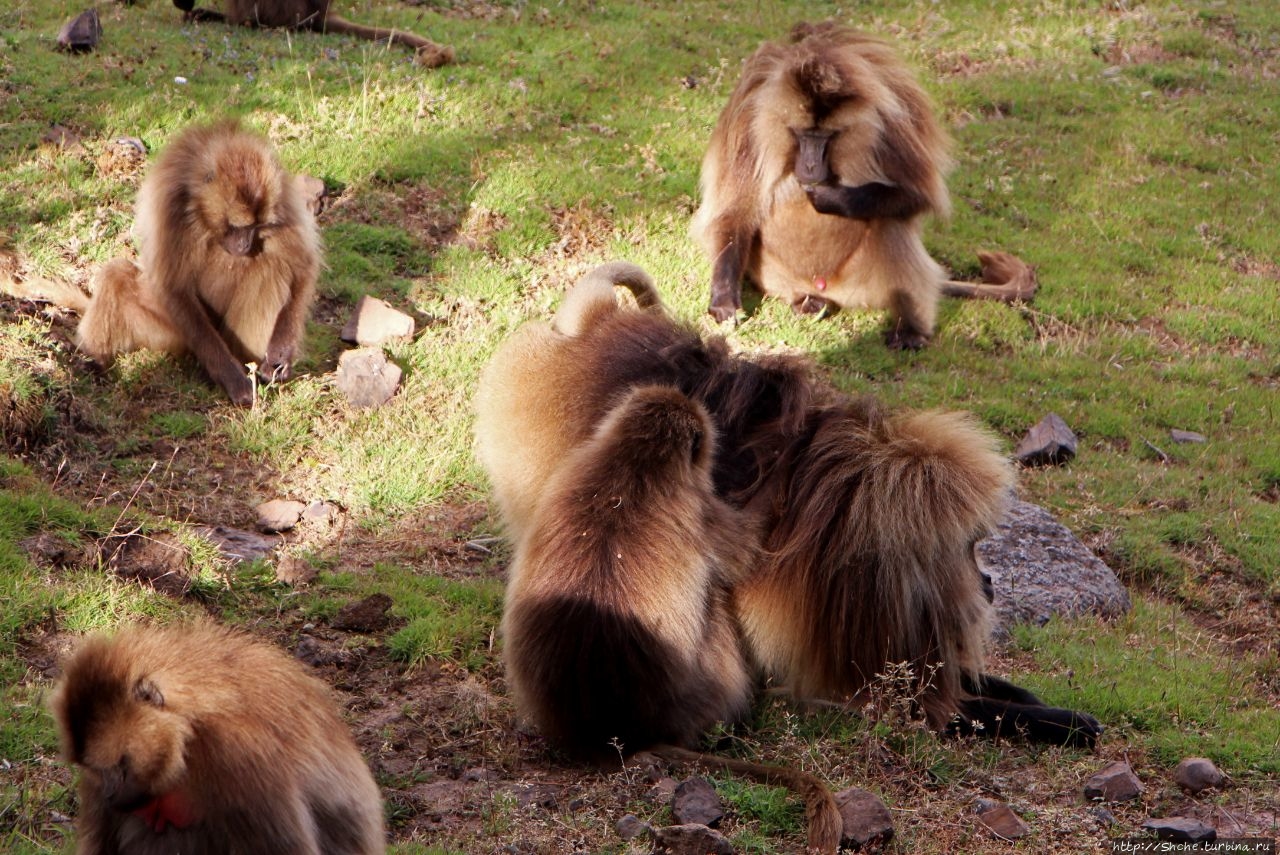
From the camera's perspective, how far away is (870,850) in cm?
468

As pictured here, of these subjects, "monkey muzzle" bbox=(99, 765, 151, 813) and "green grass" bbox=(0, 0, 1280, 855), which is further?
"green grass" bbox=(0, 0, 1280, 855)

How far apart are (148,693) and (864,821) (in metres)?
2.38

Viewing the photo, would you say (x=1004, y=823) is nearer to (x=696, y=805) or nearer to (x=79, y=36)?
(x=696, y=805)

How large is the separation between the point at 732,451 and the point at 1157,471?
395cm

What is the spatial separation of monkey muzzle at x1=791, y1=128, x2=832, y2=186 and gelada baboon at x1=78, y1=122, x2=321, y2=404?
3.25 metres

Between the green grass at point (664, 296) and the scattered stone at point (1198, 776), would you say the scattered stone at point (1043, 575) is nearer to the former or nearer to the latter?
the green grass at point (664, 296)

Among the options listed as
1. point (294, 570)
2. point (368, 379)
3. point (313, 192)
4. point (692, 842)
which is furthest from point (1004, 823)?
point (313, 192)

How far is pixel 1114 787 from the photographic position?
17.2ft

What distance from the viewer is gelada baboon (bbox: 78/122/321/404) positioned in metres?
7.96

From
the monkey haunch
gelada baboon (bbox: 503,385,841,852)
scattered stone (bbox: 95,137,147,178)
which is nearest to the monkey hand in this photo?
scattered stone (bbox: 95,137,147,178)

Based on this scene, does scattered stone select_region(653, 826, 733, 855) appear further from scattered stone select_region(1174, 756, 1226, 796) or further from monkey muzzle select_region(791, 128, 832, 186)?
monkey muzzle select_region(791, 128, 832, 186)

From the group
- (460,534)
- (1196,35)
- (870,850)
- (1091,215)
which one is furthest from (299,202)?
(1196,35)

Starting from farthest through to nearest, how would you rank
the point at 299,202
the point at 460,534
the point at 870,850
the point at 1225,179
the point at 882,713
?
the point at 1225,179 < the point at 299,202 < the point at 460,534 < the point at 882,713 < the point at 870,850

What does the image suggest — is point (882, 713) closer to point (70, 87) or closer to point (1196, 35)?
point (70, 87)
